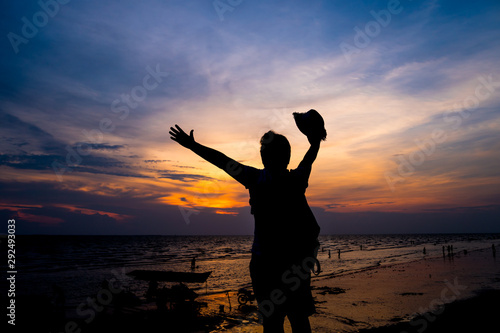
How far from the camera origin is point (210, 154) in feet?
6.88

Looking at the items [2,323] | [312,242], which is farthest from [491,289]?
[2,323]

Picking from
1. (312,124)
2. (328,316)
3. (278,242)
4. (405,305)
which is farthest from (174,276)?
(312,124)

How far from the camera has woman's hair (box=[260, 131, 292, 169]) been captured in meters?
2.31

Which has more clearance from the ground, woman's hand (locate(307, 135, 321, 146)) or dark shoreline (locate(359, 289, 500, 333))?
woman's hand (locate(307, 135, 321, 146))

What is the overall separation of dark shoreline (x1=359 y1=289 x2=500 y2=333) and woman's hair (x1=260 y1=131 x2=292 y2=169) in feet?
29.3

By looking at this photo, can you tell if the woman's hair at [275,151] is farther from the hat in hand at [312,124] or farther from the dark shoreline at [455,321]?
the dark shoreline at [455,321]

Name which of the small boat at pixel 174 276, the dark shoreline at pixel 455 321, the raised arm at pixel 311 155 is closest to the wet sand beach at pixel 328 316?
the dark shoreline at pixel 455 321

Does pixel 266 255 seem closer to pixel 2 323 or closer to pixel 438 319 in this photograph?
pixel 438 319

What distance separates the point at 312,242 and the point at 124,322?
36.5 feet

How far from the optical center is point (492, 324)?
8578mm

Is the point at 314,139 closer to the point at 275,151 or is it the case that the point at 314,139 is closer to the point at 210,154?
the point at 275,151

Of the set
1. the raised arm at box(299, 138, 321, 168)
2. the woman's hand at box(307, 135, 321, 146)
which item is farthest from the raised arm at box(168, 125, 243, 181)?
the woman's hand at box(307, 135, 321, 146)

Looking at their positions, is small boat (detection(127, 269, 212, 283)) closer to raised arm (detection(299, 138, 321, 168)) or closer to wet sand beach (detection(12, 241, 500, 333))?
wet sand beach (detection(12, 241, 500, 333))

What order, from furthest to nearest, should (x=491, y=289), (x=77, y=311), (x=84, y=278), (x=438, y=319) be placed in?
1. (x=84, y=278)
2. (x=491, y=289)
3. (x=77, y=311)
4. (x=438, y=319)
